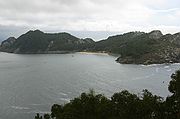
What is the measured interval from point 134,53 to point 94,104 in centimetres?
16114

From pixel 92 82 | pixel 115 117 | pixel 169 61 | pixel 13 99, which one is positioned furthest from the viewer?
pixel 169 61

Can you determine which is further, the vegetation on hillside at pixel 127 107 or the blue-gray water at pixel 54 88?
the blue-gray water at pixel 54 88

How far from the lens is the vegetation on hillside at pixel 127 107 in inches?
1358

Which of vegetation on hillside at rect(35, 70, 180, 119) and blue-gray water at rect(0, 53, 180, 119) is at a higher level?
vegetation on hillside at rect(35, 70, 180, 119)

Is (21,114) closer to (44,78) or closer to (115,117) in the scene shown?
(115,117)

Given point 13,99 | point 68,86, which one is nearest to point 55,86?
point 68,86

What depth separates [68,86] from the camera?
103750 millimetres

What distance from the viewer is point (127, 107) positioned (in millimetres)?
35625

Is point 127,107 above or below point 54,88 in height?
above

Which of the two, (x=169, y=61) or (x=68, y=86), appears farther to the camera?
(x=169, y=61)

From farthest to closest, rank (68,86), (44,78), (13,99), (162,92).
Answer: (44,78), (68,86), (162,92), (13,99)

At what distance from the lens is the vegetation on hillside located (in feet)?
113

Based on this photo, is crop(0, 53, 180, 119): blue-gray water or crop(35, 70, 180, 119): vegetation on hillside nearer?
crop(35, 70, 180, 119): vegetation on hillside

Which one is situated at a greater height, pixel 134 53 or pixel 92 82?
pixel 134 53
